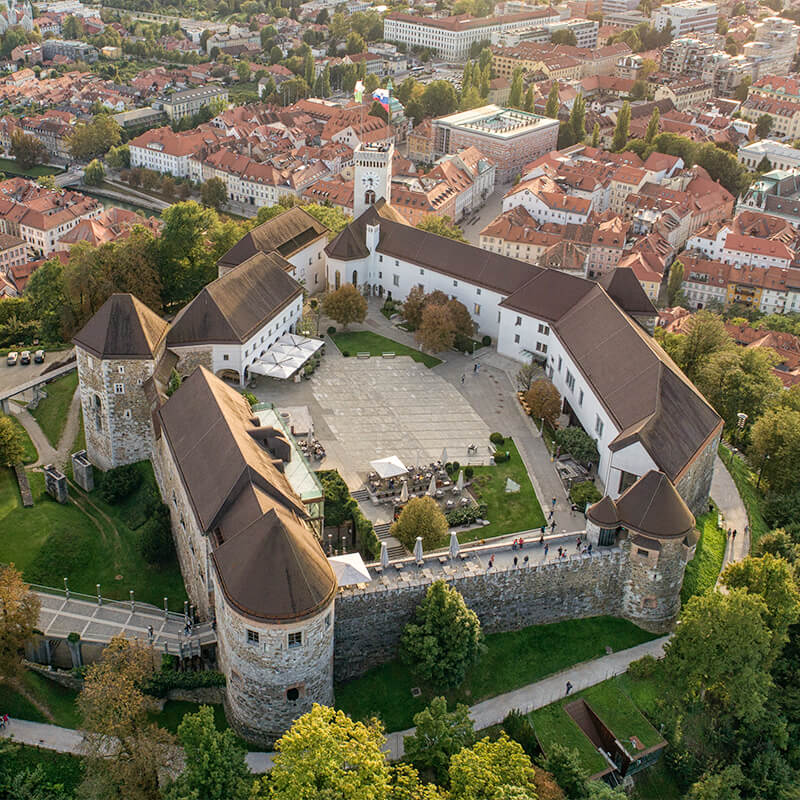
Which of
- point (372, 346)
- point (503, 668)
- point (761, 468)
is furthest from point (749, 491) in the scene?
point (372, 346)

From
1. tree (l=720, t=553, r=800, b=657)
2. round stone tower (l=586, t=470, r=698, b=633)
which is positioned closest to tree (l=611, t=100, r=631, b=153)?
round stone tower (l=586, t=470, r=698, b=633)

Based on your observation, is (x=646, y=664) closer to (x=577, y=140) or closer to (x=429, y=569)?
(x=429, y=569)

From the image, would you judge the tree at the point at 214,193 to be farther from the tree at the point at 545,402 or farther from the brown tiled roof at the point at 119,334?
the tree at the point at 545,402

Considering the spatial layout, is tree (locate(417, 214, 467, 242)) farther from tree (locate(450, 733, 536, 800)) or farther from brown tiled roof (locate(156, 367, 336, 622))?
tree (locate(450, 733, 536, 800))

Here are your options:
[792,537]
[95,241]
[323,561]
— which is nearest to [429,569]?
[323,561]

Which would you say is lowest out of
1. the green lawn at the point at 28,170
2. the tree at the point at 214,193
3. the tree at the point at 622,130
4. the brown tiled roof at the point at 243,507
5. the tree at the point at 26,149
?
the green lawn at the point at 28,170

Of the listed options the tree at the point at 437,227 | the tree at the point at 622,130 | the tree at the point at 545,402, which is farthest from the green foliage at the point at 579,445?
the tree at the point at 622,130
